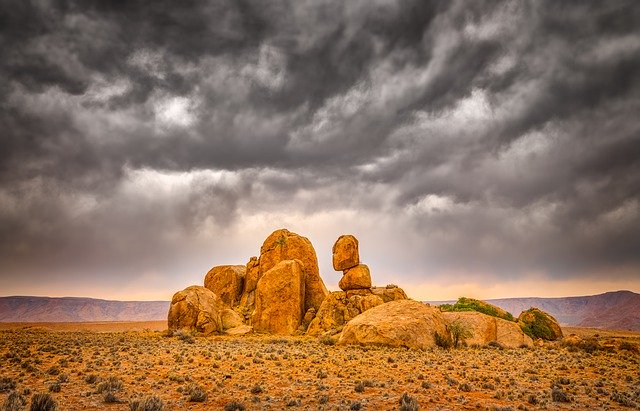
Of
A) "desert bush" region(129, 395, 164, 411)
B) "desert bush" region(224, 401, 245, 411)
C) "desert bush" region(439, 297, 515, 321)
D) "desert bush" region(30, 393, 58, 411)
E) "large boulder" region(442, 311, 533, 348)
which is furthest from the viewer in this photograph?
"desert bush" region(439, 297, 515, 321)

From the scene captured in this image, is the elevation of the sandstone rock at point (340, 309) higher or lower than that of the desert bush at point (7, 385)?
higher

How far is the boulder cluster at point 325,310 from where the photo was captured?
32875 mm

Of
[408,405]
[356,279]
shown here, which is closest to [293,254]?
[356,279]

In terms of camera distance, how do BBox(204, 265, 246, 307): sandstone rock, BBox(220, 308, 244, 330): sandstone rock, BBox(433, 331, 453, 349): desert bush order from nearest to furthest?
BBox(433, 331, 453, 349): desert bush, BBox(220, 308, 244, 330): sandstone rock, BBox(204, 265, 246, 307): sandstone rock

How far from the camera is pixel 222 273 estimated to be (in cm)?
5994

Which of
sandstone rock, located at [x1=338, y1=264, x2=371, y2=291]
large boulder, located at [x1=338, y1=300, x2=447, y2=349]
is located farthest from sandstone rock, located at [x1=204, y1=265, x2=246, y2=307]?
large boulder, located at [x1=338, y1=300, x2=447, y2=349]

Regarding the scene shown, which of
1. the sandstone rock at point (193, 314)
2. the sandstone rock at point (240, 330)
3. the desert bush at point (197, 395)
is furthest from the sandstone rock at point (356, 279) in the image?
the desert bush at point (197, 395)

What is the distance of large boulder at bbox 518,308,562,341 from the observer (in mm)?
45056

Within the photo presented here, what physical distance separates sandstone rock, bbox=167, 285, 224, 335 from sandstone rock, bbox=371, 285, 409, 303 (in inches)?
788

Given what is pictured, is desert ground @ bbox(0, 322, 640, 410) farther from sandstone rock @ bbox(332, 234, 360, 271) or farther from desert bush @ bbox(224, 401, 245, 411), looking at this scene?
sandstone rock @ bbox(332, 234, 360, 271)

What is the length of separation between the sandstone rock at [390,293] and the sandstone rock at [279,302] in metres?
10.1

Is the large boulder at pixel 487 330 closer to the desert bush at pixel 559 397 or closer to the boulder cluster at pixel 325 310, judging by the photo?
the boulder cluster at pixel 325 310

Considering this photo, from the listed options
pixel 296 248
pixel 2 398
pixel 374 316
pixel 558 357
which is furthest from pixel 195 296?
pixel 558 357

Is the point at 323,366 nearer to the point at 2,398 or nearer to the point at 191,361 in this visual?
the point at 191,361
